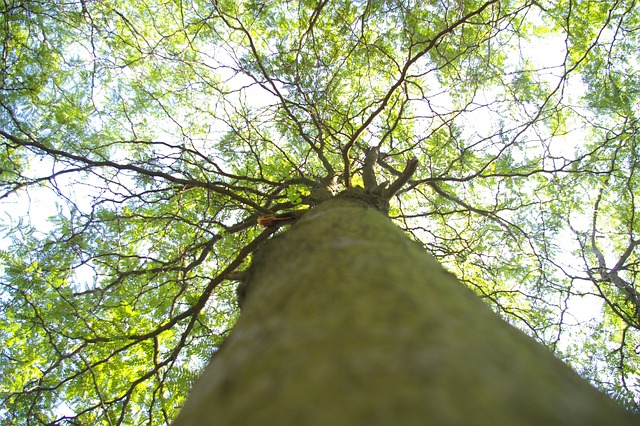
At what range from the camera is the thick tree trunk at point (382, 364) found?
1.80 ft

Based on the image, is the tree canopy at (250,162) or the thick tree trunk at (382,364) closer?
the thick tree trunk at (382,364)

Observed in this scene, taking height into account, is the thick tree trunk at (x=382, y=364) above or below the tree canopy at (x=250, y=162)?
below

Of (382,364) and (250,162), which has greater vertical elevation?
(250,162)

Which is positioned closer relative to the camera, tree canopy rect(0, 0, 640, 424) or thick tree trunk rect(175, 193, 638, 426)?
thick tree trunk rect(175, 193, 638, 426)

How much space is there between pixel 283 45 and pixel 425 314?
491cm

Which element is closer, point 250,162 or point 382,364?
point 382,364

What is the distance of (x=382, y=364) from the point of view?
0.62m

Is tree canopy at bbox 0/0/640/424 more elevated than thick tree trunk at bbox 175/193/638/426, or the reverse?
tree canopy at bbox 0/0/640/424

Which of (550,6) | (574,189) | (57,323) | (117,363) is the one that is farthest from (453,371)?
(550,6)

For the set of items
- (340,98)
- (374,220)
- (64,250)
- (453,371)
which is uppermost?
(340,98)

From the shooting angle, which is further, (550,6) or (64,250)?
(550,6)

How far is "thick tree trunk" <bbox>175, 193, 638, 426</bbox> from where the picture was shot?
0.55 metres

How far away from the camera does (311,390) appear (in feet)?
1.94

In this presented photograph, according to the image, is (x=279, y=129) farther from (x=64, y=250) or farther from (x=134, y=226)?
(x=64, y=250)
